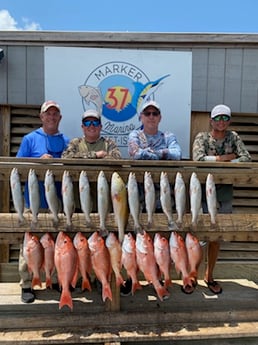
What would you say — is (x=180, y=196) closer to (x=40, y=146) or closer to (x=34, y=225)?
(x=34, y=225)

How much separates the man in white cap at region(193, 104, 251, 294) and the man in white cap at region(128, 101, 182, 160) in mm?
259

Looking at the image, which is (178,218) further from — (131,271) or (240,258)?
(240,258)

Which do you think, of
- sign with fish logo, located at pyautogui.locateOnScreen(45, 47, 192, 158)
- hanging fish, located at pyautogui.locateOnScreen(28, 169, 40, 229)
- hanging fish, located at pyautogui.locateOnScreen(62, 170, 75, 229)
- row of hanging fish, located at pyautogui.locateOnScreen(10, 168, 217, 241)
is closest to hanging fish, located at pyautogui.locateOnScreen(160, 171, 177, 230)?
row of hanging fish, located at pyautogui.locateOnScreen(10, 168, 217, 241)

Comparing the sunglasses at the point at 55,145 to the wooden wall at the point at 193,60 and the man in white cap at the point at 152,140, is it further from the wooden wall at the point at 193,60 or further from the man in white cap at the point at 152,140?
the wooden wall at the point at 193,60

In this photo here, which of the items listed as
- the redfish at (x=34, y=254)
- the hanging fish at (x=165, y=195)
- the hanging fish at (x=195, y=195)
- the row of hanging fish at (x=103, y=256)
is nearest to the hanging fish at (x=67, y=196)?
the row of hanging fish at (x=103, y=256)

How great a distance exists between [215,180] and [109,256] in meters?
1.01

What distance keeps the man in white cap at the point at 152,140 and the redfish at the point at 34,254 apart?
3.48 feet

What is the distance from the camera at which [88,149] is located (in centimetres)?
321

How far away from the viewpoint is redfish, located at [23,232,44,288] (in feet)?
8.64

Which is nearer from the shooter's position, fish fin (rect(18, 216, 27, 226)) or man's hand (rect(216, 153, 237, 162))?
fish fin (rect(18, 216, 27, 226))

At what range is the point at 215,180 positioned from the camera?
9.64 feet

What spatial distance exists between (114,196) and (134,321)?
3.31 feet

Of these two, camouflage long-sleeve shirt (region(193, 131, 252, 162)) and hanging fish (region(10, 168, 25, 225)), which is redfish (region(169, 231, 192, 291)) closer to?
camouflage long-sleeve shirt (region(193, 131, 252, 162))

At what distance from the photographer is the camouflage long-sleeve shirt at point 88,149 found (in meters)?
3.11
